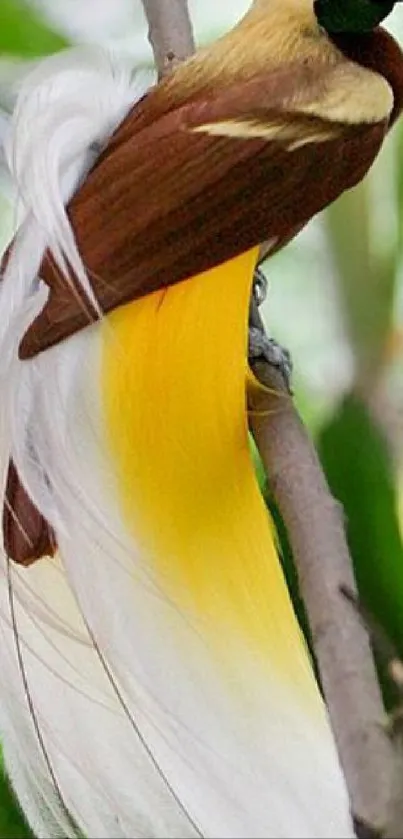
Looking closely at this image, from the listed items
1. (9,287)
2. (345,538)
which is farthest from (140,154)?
(345,538)

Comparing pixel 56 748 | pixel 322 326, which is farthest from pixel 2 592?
pixel 322 326

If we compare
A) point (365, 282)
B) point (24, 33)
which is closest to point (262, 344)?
point (365, 282)

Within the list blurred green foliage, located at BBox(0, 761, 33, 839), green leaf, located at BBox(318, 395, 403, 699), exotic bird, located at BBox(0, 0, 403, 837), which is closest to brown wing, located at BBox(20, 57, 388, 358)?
exotic bird, located at BBox(0, 0, 403, 837)

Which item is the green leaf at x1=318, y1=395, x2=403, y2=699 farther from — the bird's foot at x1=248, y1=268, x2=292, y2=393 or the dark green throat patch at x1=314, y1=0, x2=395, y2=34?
the dark green throat patch at x1=314, y1=0, x2=395, y2=34

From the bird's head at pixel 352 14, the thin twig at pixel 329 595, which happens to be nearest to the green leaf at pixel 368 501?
the thin twig at pixel 329 595

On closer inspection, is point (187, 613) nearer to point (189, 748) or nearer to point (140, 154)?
point (189, 748)

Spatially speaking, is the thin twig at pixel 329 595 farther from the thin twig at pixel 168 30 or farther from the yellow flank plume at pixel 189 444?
the thin twig at pixel 168 30

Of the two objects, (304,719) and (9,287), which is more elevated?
(9,287)
